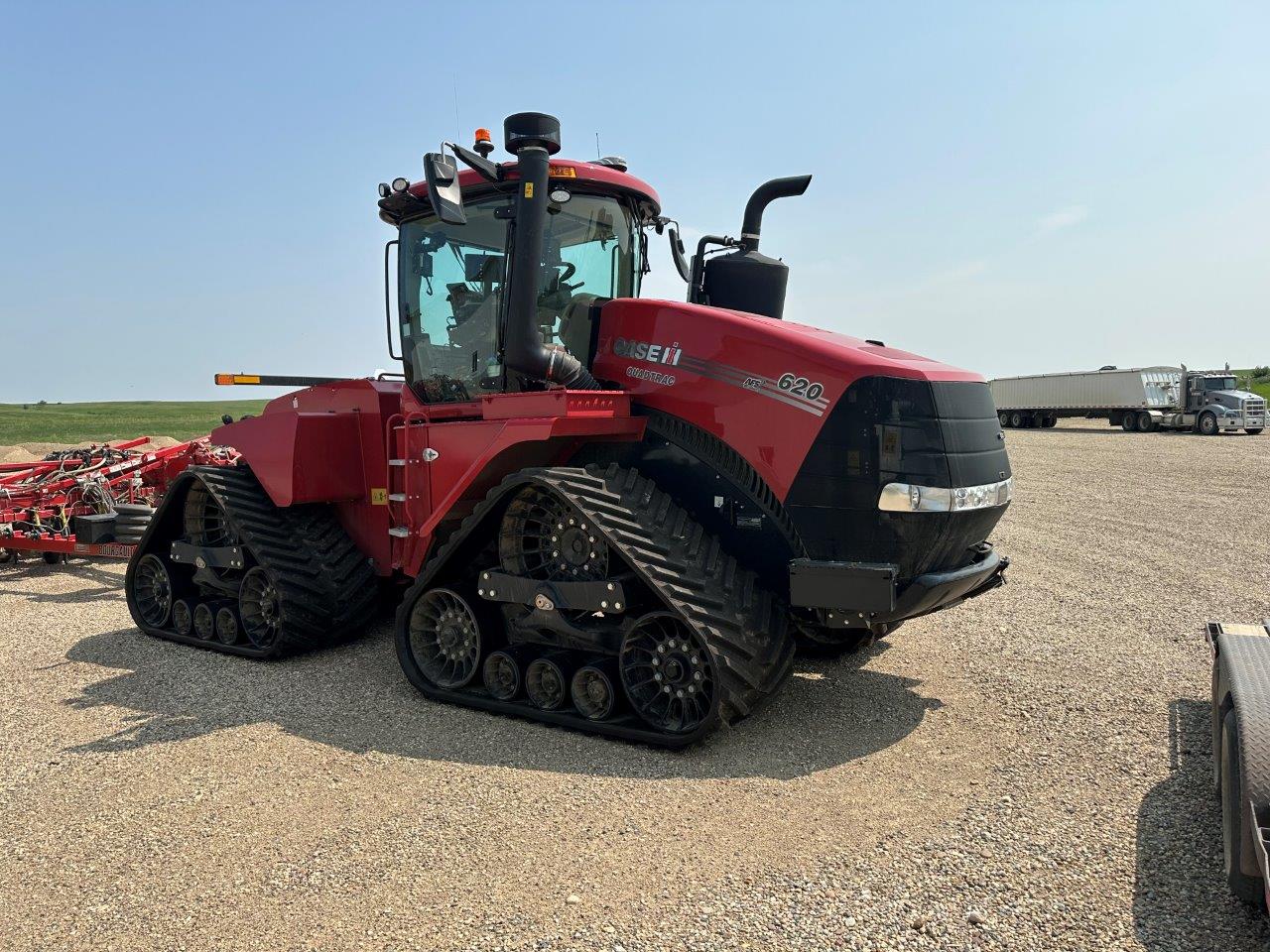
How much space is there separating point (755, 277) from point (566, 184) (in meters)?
1.50

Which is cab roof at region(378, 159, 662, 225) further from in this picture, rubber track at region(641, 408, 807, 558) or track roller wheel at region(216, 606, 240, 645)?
track roller wheel at region(216, 606, 240, 645)

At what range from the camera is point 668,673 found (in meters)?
4.75

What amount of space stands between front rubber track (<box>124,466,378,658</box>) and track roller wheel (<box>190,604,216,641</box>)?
0.06 meters

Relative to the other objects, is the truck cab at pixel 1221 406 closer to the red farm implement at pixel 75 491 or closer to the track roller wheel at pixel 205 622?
the red farm implement at pixel 75 491

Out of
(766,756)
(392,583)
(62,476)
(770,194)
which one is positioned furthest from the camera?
(62,476)

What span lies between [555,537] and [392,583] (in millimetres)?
2849

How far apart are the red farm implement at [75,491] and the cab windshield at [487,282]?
13.7 feet

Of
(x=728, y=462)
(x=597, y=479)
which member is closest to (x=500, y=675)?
(x=597, y=479)

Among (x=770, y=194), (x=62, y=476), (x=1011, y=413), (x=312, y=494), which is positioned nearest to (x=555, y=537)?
(x=312, y=494)

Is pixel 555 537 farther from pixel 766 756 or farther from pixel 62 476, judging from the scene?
pixel 62 476

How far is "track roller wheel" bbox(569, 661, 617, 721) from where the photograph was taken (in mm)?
4965

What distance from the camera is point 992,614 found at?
25.6ft

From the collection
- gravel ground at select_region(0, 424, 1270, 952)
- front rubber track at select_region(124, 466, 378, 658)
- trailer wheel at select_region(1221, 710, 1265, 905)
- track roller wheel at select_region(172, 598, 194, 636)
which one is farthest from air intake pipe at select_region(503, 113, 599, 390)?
track roller wheel at select_region(172, 598, 194, 636)

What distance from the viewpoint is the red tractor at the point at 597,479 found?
15.2 ft
